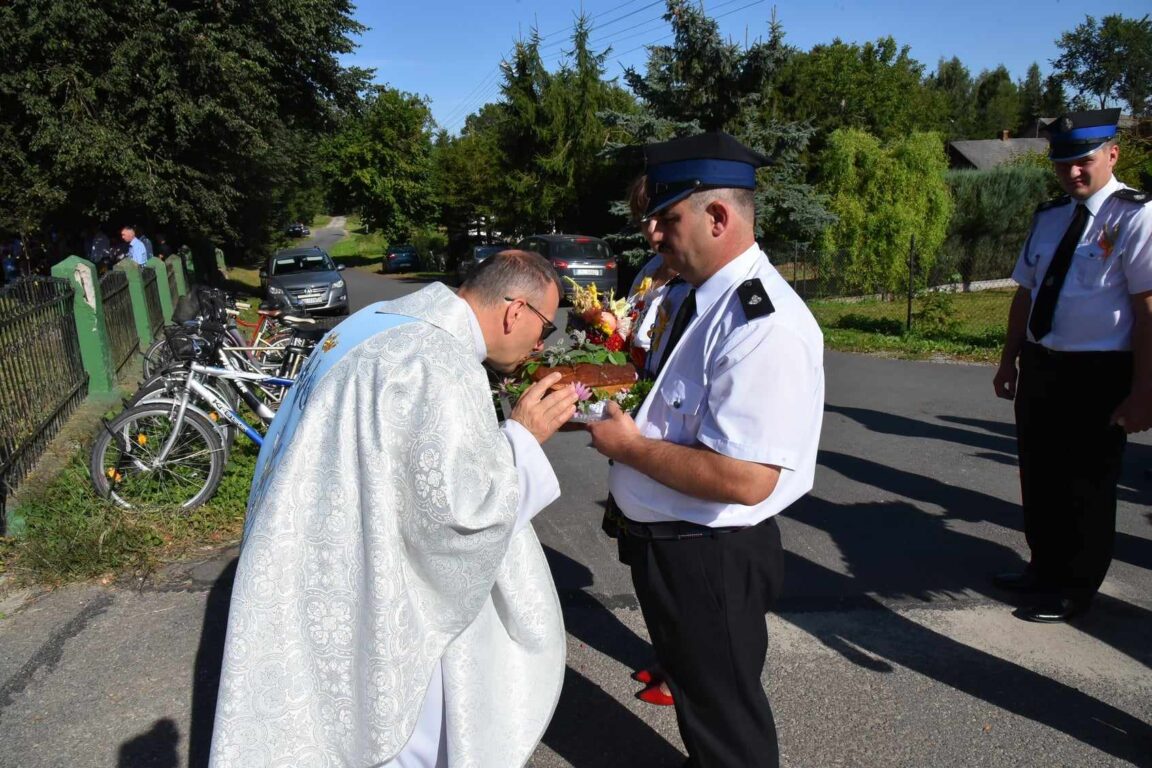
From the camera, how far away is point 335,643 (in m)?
1.90

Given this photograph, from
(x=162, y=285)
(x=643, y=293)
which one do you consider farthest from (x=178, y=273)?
(x=643, y=293)

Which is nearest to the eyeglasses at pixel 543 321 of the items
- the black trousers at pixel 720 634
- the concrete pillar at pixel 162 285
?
the black trousers at pixel 720 634

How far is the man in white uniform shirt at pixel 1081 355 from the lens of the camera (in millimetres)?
3402

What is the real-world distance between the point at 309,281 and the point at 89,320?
11.2m

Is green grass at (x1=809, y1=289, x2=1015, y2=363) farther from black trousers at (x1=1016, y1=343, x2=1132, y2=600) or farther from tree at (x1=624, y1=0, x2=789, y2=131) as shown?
black trousers at (x1=1016, y1=343, x2=1132, y2=600)

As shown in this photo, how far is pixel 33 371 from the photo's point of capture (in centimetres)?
611

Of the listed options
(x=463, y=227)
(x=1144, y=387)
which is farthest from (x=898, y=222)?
(x=463, y=227)

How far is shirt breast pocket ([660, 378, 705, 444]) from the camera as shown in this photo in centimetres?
219

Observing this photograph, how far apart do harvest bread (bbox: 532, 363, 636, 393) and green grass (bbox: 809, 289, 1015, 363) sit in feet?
32.1

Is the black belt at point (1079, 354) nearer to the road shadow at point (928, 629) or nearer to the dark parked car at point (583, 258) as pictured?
the road shadow at point (928, 629)

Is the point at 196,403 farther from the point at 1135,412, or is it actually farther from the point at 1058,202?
the point at 1135,412

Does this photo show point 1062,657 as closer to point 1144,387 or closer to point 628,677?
point 1144,387

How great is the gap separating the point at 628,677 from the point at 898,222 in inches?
669

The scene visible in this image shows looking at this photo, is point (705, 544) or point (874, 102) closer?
point (705, 544)
